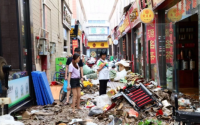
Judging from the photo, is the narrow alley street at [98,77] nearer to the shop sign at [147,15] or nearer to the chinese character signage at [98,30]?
the shop sign at [147,15]

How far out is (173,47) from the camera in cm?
812

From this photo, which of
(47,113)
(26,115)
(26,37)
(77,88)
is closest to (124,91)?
(77,88)

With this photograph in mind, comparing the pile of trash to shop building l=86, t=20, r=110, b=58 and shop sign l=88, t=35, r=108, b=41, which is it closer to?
shop sign l=88, t=35, r=108, b=41

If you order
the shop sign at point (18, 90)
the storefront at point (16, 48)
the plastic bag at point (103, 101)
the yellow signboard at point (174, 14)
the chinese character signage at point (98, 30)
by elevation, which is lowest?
the plastic bag at point (103, 101)

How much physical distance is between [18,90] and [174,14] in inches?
244

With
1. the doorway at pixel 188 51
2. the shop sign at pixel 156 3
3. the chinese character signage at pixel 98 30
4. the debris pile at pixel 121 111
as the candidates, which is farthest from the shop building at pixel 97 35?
the debris pile at pixel 121 111

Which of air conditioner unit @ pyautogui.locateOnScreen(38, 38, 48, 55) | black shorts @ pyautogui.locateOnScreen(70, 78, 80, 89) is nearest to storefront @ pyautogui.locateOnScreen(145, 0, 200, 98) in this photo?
black shorts @ pyautogui.locateOnScreen(70, 78, 80, 89)

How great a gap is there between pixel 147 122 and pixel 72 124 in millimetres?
1558

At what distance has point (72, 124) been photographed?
464 centimetres

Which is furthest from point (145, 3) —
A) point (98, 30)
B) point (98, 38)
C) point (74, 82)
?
point (98, 30)

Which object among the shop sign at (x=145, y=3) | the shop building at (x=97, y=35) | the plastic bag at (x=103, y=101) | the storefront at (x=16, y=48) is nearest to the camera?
the storefront at (x=16, y=48)

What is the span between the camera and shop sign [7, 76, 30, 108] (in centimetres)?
551

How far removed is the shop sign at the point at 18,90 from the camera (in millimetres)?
5508

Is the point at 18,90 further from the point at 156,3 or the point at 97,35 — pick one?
the point at 97,35
